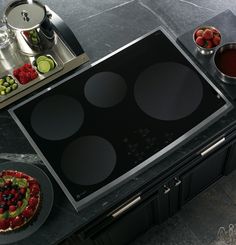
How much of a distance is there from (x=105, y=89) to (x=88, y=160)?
26 cm

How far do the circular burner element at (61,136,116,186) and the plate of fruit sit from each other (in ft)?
0.25

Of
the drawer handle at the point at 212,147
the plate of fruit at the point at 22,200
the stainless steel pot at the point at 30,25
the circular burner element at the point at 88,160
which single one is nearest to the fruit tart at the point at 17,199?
the plate of fruit at the point at 22,200

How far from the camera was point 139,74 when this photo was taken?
152 cm

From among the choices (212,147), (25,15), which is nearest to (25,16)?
(25,15)

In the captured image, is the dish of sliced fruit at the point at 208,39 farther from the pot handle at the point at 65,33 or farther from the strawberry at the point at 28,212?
the strawberry at the point at 28,212

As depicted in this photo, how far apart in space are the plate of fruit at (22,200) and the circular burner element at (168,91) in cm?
38

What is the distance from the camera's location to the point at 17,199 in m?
1.31

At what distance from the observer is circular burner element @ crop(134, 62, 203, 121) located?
143 cm

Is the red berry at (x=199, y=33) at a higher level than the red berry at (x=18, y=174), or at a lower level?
lower

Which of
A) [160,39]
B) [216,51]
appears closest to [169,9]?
[160,39]

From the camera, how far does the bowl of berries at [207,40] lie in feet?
4.87

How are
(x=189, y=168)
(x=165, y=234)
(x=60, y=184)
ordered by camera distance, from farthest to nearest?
(x=165, y=234) < (x=189, y=168) < (x=60, y=184)

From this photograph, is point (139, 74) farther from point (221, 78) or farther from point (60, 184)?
point (60, 184)

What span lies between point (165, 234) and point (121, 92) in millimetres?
744
